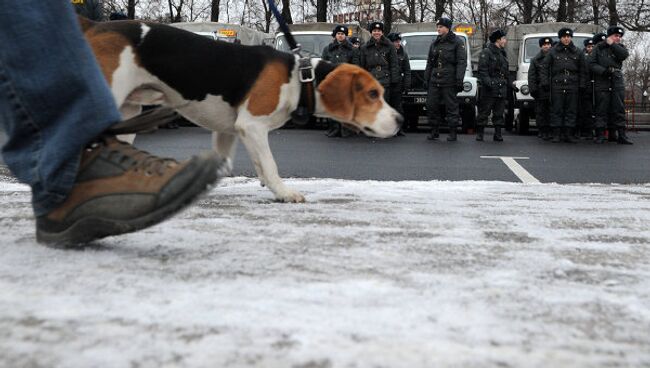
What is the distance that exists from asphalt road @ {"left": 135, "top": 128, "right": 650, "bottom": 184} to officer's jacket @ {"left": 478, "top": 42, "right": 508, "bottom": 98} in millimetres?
1660

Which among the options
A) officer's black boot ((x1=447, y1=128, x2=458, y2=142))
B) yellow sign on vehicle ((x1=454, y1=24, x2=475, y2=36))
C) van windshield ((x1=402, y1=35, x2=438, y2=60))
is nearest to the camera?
officer's black boot ((x1=447, y1=128, x2=458, y2=142))

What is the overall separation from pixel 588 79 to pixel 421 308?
14.3 meters

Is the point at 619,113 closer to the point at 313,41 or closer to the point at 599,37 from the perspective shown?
the point at 599,37

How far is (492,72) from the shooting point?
14742mm

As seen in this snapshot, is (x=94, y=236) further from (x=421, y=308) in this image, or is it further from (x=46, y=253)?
(x=421, y=308)

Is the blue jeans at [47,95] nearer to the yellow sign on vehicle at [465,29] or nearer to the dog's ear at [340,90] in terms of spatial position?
the dog's ear at [340,90]

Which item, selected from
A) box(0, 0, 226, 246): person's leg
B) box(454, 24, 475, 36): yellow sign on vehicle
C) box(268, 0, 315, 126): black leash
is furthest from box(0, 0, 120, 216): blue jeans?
box(454, 24, 475, 36): yellow sign on vehicle

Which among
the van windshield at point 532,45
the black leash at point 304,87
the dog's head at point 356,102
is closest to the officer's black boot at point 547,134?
the van windshield at point 532,45

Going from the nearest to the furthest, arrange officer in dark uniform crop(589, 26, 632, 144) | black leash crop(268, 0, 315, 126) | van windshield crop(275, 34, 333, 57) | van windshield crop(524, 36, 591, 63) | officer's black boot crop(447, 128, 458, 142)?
black leash crop(268, 0, 315, 126), officer's black boot crop(447, 128, 458, 142), officer in dark uniform crop(589, 26, 632, 144), van windshield crop(524, 36, 591, 63), van windshield crop(275, 34, 333, 57)

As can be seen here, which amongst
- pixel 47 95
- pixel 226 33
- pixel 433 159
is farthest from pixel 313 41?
pixel 47 95

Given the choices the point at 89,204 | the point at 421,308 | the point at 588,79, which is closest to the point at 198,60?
the point at 89,204

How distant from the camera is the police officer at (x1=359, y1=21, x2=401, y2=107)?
14938mm

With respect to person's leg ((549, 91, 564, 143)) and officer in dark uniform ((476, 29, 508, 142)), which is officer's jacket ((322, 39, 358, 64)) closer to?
officer in dark uniform ((476, 29, 508, 142))

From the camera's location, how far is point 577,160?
9703 mm
